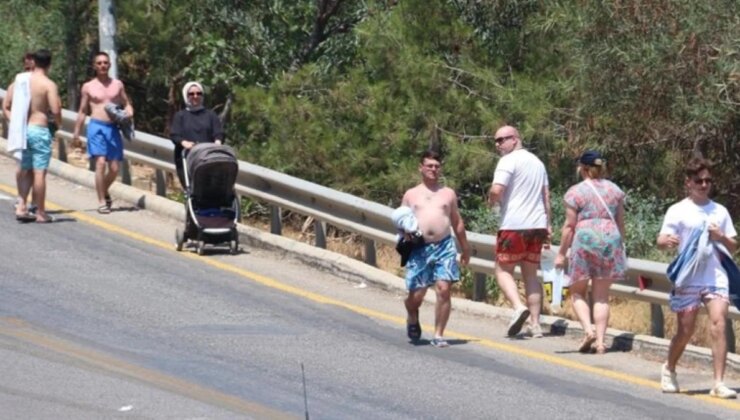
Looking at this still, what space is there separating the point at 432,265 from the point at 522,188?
3.19 ft

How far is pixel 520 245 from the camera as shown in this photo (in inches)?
503

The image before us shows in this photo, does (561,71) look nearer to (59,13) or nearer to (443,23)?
(443,23)

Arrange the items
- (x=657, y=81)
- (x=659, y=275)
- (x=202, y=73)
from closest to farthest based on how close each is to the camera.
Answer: (x=659, y=275) → (x=657, y=81) → (x=202, y=73)

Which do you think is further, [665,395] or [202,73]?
[202,73]

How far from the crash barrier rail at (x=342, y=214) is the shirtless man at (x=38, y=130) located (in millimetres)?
1632

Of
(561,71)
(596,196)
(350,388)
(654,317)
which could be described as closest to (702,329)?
(654,317)

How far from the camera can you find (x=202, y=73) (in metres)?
23.1

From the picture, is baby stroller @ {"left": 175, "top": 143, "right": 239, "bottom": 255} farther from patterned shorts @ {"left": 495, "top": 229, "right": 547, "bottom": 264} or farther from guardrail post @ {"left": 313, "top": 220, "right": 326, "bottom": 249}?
patterned shorts @ {"left": 495, "top": 229, "right": 547, "bottom": 264}

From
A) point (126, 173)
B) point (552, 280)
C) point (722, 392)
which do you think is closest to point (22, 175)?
point (126, 173)

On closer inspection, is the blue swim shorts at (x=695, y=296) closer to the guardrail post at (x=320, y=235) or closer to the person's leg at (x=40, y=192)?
the guardrail post at (x=320, y=235)

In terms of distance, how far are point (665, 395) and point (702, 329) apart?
8.62ft

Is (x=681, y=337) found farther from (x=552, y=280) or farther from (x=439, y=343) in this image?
(x=439, y=343)

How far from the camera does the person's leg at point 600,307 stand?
12.0m

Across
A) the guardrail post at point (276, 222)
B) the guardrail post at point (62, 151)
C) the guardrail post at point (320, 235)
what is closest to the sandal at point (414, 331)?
the guardrail post at point (320, 235)
